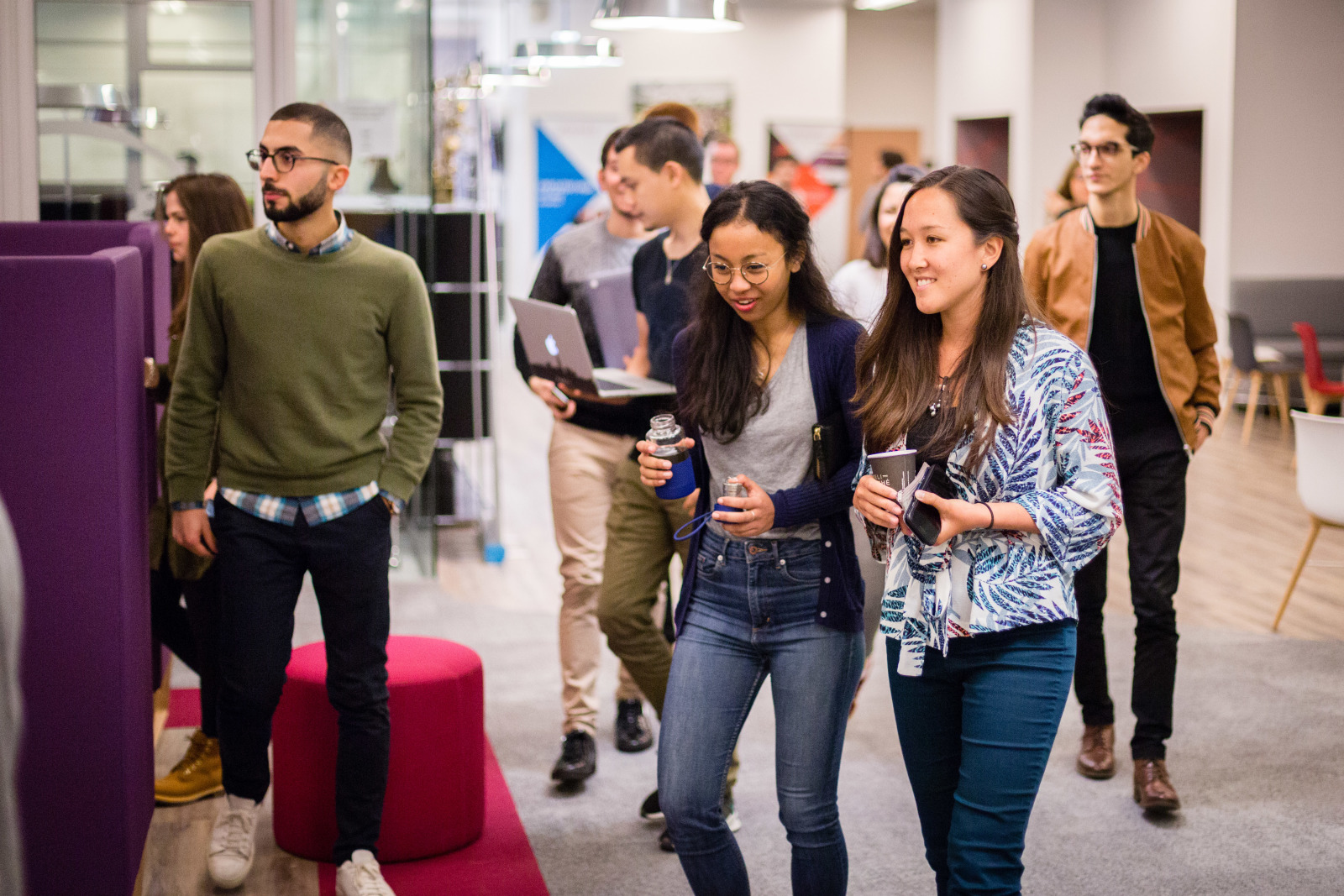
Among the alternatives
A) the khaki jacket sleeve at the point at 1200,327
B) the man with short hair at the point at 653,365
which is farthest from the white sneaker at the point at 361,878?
the khaki jacket sleeve at the point at 1200,327

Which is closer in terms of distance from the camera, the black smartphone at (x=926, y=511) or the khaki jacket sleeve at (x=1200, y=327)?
the black smartphone at (x=926, y=511)

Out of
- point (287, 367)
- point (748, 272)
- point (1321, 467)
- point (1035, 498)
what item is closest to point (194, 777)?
point (287, 367)

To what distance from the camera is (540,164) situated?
42.2 feet

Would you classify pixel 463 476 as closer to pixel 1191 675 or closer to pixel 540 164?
pixel 1191 675

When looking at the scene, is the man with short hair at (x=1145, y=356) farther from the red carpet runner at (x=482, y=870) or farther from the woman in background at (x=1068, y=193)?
the woman in background at (x=1068, y=193)

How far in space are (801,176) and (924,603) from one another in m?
13.3

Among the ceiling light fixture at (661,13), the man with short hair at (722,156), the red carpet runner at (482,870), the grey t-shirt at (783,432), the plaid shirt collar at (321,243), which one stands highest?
the ceiling light fixture at (661,13)

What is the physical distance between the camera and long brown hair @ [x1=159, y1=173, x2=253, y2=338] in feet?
11.6

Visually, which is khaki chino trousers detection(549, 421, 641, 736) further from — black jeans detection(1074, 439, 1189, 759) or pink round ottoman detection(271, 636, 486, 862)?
black jeans detection(1074, 439, 1189, 759)

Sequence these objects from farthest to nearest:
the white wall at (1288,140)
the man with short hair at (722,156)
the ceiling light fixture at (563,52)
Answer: the white wall at (1288,140) → the ceiling light fixture at (563,52) → the man with short hair at (722,156)

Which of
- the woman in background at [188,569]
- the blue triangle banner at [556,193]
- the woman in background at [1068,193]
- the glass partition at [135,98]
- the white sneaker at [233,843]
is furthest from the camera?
the blue triangle banner at [556,193]

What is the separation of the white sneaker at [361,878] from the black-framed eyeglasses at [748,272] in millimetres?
1500

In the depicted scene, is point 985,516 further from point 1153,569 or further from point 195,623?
point 195,623

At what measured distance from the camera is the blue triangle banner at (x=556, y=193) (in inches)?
450
